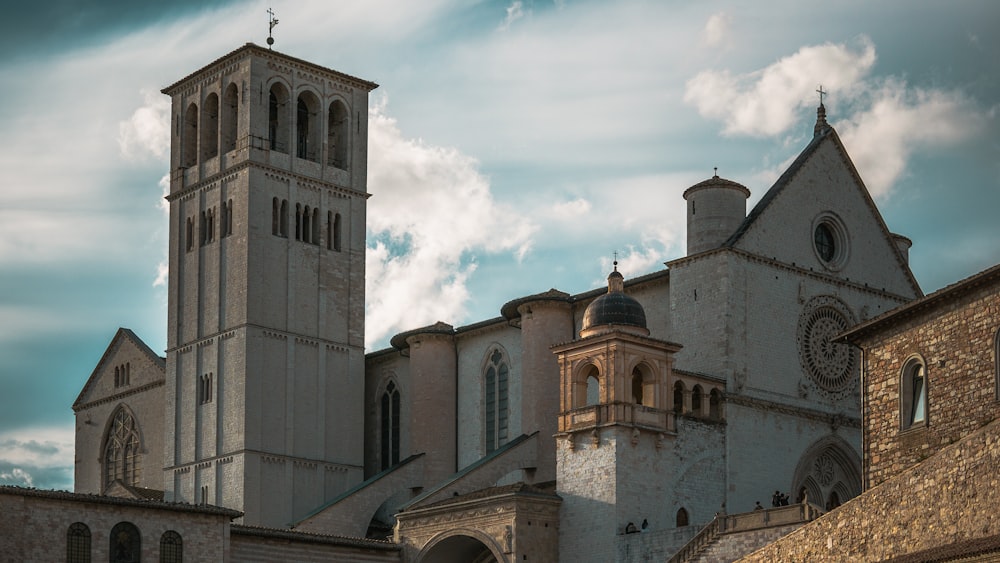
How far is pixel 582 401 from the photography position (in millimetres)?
49594

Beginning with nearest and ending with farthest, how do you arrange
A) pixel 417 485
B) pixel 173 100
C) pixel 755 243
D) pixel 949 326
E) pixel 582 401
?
pixel 949 326
pixel 582 401
pixel 755 243
pixel 417 485
pixel 173 100

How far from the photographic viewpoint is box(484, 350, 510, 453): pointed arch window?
59844mm

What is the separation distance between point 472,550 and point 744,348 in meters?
9.68

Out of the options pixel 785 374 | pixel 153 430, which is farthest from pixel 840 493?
pixel 153 430

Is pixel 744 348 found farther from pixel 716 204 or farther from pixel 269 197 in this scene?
pixel 269 197

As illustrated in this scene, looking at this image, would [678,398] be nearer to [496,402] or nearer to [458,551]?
[458,551]

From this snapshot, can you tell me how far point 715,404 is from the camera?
5131 cm

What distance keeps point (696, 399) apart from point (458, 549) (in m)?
8.01

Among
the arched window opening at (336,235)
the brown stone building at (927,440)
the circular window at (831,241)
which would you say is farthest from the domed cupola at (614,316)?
the arched window opening at (336,235)

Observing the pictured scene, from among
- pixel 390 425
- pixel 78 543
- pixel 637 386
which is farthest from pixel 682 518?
pixel 390 425

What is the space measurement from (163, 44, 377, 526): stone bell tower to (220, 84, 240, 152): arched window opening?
0.07 metres

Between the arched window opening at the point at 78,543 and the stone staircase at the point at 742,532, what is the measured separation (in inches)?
571

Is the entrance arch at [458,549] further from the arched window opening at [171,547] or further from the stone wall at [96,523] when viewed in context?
the arched window opening at [171,547]

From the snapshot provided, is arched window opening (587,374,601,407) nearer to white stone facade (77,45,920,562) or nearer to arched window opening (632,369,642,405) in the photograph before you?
white stone facade (77,45,920,562)
